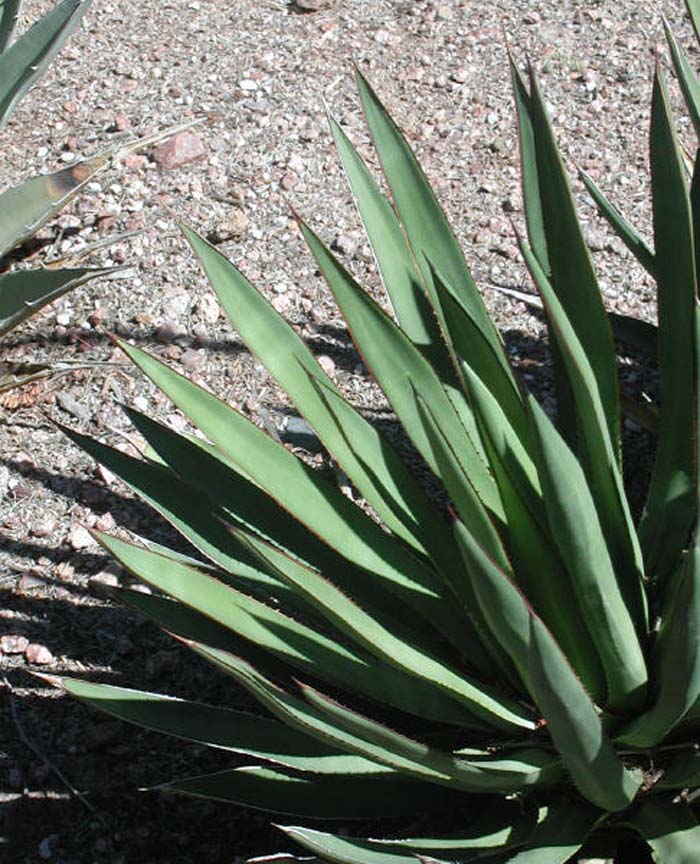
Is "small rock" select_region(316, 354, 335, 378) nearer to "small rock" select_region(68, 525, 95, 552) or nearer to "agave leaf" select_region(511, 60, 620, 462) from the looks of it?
"small rock" select_region(68, 525, 95, 552)

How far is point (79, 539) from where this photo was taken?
7.86ft

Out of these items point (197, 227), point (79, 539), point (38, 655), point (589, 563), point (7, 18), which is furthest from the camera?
point (197, 227)

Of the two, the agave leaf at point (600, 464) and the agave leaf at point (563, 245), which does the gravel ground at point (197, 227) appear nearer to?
the agave leaf at point (563, 245)

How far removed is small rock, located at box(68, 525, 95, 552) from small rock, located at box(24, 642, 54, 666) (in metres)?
0.23

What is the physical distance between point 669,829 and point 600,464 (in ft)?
1.55

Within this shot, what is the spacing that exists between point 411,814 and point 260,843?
0.31 m

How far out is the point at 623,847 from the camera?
71.5 inches

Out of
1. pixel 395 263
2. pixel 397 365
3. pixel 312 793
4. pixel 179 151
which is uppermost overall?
pixel 179 151

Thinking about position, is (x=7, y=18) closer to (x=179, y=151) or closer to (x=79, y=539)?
(x=179, y=151)

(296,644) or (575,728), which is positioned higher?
(296,644)

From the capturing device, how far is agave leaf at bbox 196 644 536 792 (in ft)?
4.45

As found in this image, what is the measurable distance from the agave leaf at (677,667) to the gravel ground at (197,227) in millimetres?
748

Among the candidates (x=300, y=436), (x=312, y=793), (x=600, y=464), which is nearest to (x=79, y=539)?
(x=300, y=436)

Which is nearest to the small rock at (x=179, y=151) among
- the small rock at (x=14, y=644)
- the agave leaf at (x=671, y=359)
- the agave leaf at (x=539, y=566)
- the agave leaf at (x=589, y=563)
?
the small rock at (x=14, y=644)
